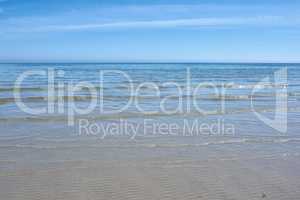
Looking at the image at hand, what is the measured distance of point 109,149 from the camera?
7.90 m

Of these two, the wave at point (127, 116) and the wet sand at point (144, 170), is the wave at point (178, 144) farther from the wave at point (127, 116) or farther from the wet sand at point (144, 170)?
the wave at point (127, 116)

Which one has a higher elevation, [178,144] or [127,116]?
[127,116]

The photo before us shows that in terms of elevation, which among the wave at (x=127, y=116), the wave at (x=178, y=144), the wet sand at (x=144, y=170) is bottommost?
the wet sand at (x=144, y=170)

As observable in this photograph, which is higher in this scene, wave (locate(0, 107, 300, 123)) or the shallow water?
wave (locate(0, 107, 300, 123))

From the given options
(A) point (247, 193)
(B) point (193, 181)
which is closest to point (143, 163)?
(B) point (193, 181)

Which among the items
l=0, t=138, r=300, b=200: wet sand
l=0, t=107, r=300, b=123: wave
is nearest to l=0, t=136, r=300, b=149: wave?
l=0, t=138, r=300, b=200: wet sand

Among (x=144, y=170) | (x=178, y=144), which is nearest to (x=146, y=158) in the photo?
(x=144, y=170)

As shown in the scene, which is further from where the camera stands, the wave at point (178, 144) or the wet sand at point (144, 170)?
the wave at point (178, 144)

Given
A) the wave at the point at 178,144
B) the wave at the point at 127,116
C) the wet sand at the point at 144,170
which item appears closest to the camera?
the wet sand at the point at 144,170

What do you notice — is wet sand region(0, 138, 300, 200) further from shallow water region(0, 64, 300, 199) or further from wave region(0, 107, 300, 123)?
wave region(0, 107, 300, 123)

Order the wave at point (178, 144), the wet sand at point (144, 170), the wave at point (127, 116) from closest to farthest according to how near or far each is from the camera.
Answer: the wet sand at point (144, 170), the wave at point (178, 144), the wave at point (127, 116)

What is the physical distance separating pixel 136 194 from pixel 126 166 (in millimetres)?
1340

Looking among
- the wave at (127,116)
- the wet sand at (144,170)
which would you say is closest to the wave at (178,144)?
the wet sand at (144,170)

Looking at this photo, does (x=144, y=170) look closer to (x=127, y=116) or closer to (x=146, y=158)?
(x=146, y=158)
